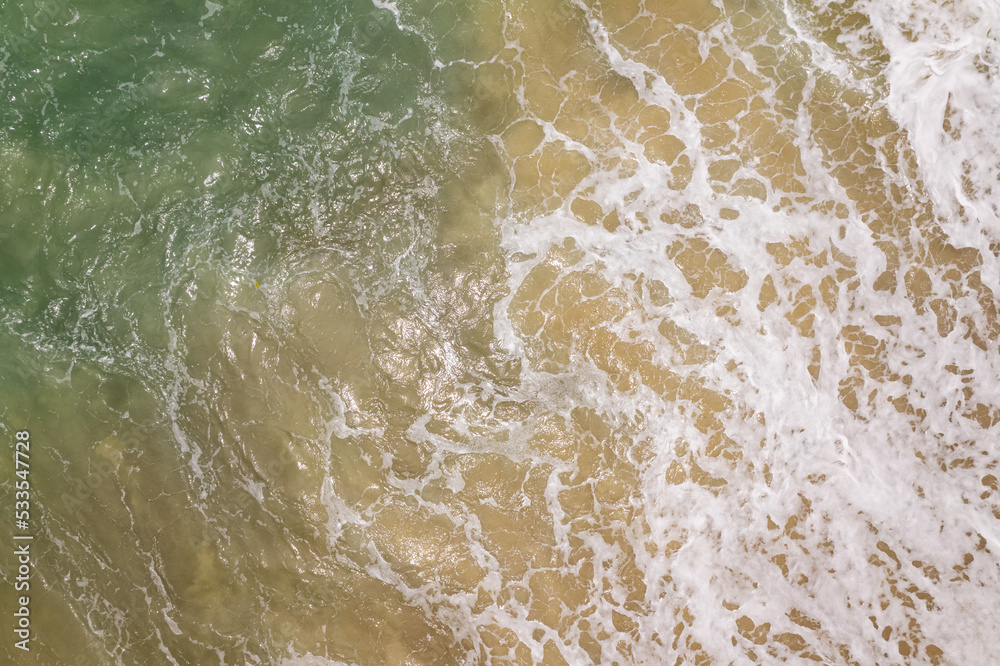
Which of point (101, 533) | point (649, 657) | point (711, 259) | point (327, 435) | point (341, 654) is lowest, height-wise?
point (649, 657)

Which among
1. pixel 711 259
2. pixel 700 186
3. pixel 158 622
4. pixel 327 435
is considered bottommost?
pixel 158 622

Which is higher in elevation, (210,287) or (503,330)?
(210,287)

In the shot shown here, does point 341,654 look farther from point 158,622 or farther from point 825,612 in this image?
point 825,612

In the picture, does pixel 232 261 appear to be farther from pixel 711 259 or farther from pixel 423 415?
pixel 711 259

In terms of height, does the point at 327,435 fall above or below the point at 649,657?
above

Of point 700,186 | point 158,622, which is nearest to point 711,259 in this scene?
point 700,186

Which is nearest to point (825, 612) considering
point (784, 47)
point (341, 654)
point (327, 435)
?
point (341, 654)
